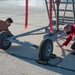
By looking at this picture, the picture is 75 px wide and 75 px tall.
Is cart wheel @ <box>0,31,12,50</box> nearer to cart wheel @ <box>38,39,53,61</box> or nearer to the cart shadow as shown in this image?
the cart shadow

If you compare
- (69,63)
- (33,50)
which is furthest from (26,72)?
(33,50)

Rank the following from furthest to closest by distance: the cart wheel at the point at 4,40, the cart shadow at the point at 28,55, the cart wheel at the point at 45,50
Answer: the cart wheel at the point at 4,40 → the cart wheel at the point at 45,50 → the cart shadow at the point at 28,55

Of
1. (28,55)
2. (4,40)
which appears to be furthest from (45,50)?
(4,40)

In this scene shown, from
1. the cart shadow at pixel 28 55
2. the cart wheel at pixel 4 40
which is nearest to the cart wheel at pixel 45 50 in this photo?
the cart shadow at pixel 28 55

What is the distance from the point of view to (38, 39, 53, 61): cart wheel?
448cm

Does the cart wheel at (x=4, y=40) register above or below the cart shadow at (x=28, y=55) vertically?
above

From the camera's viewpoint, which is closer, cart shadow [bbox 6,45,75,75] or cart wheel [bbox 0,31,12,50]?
cart shadow [bbox 6,45,75,75]

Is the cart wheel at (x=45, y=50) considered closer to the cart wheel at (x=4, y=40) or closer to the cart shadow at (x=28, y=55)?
the cart shadow at (x=28, y=55)

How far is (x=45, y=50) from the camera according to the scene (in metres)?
4.54

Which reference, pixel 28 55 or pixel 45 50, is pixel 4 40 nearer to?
pixel 28 55

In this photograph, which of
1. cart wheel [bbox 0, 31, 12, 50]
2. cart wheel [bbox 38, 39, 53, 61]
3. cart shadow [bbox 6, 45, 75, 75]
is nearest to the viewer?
cart shadow [bbox 6, 45, 75, 75]

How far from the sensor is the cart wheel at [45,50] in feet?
14.7

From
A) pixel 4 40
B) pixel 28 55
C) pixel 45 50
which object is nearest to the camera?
pixel 45 50

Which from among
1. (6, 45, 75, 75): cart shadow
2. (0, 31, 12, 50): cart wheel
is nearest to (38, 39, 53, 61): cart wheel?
(6, 45, 75, 75): cart shadow
